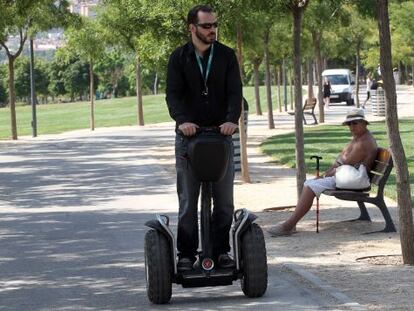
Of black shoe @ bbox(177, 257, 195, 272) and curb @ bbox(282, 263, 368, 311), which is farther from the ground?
black shoe @ bbox(177, 257, 195, 272)

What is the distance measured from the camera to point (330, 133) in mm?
32031

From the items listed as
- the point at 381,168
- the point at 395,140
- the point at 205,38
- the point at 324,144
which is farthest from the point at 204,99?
the point at 324,144

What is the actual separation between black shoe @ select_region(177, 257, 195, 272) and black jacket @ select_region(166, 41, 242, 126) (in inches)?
38.9

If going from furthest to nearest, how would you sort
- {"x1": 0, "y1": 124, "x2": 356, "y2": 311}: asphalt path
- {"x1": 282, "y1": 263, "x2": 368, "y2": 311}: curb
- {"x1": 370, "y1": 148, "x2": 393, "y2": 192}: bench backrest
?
1. {"x1": 370, "y1": 148, "x2": 393, "y2": 192}: bench backrest
2. {"x1": 0, "y1": 124, "x2": 356, "y2": 311}: asphalt path
3. {"x1": 282, "y1": 263, "x2": 368, "y2": 311}: curb

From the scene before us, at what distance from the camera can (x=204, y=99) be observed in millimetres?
7898

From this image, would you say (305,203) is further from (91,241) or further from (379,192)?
(91,241)

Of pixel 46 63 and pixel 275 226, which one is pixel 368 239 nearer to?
pixel 275 226

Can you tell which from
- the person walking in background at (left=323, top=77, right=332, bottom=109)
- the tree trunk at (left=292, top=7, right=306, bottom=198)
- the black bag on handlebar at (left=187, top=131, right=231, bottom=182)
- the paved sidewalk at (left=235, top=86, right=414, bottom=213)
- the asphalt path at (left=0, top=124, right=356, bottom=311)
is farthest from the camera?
the person walking in background at (left=323, top=77, right=332, bottom=109)

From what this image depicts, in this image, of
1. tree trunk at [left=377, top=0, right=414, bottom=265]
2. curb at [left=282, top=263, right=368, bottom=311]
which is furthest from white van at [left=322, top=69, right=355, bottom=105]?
curb at [left=282, top=263, right=368, bottom=311]

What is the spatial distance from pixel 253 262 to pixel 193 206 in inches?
23.0

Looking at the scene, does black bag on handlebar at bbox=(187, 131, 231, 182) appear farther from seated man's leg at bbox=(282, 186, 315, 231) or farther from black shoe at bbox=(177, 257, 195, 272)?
seated man's leg at bbox=(282, 186, 315, 231)

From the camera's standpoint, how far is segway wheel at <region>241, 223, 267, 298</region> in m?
7.86

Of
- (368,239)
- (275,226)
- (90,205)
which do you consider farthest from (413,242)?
(90,205)

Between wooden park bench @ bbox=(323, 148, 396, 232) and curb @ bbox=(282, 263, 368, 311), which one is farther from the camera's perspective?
wooden park bench @ bbox=(323, 148, 396, 232)
